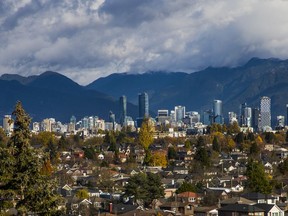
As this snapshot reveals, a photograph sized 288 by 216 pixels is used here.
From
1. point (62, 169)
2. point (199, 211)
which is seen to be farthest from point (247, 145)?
point (199, 211)

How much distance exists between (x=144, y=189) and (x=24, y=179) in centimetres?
2585

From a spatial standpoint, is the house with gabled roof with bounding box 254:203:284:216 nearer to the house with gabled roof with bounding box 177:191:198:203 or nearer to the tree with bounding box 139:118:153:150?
the house with gabled roof with bounding box 177:191:198:203

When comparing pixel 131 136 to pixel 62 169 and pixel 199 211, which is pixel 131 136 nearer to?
pixel 62 169

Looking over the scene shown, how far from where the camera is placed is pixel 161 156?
5538cm

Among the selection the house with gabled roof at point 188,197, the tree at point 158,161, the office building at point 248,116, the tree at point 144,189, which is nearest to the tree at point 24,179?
the tree at point 144,189

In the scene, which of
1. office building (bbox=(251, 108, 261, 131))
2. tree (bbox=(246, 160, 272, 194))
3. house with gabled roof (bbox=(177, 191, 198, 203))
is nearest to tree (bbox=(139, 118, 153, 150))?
tree (bbox=(246, 160, 272, 194))

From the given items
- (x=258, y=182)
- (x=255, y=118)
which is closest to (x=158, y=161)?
(x=258, y=182)

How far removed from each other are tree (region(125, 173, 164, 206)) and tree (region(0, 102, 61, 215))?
25.1 meters

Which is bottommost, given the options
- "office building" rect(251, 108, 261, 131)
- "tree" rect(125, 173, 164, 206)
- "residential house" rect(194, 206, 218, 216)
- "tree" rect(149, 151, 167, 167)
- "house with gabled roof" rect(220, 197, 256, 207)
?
"residential house" rect(194, 206, 218, 216)

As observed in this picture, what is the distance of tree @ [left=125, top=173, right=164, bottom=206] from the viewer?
33812mm

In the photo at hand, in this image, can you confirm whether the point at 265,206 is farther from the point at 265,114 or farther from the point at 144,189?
the point at 265,114

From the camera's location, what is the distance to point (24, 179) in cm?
847

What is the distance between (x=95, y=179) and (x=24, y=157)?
36.4 meters

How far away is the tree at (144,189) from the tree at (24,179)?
2514 centimetres
